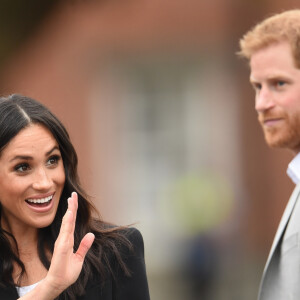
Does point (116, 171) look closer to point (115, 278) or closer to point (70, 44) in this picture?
point (70, 44)

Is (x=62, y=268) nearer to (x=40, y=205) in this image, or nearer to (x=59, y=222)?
(x=40, y=205)

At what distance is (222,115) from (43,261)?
7.64 m

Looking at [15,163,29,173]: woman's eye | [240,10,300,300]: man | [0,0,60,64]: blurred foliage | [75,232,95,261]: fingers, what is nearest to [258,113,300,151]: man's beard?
[240,10,300,300]: man

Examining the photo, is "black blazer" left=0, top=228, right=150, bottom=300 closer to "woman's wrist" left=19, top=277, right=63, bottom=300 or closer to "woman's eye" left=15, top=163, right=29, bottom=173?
"woman's wrist" left=19, top=277, right=63, bottom=300

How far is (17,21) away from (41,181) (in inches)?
159

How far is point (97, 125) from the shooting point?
1141 centimetres

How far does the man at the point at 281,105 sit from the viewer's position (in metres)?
3.38

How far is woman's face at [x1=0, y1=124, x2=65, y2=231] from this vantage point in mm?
3533

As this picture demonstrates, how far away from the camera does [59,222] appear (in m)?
3.81

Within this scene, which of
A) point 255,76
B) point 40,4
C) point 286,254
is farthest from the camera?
point 40,4

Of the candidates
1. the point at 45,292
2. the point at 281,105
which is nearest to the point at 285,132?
the point at 281,105

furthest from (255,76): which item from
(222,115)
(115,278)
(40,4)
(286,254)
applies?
(222,115)

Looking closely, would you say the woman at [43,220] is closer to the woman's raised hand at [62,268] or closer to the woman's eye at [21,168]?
the woman's eye at [21,168]

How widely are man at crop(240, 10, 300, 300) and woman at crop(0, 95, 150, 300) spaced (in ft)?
2.14
